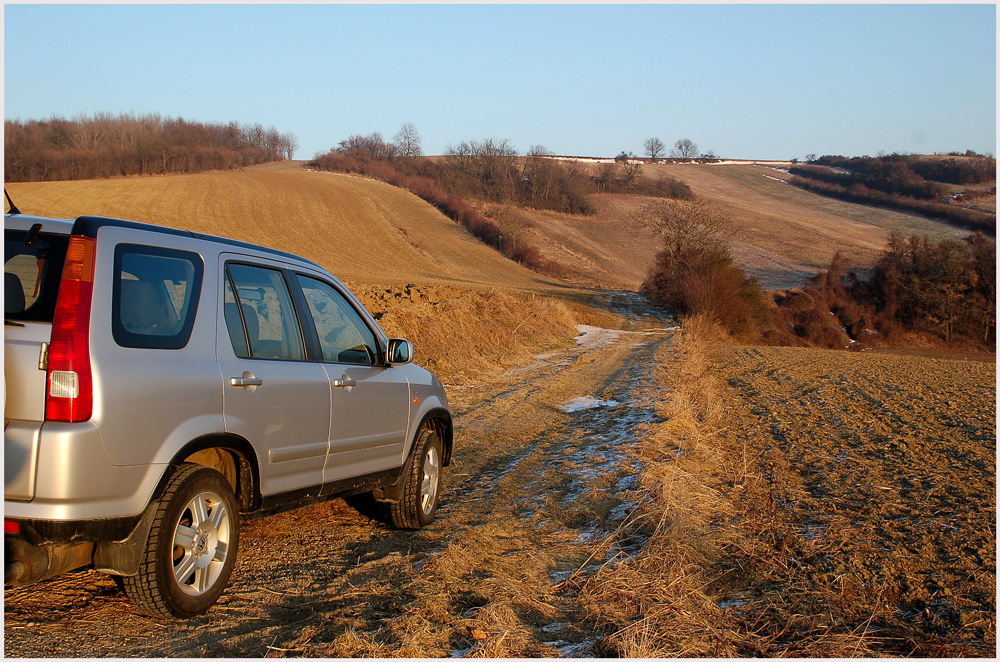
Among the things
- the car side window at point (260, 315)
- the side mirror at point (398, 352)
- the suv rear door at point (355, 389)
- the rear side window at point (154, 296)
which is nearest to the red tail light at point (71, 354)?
the rear side window at point (154, 296)

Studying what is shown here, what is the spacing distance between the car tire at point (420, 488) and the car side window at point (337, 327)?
841mm

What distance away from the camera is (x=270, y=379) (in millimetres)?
4078

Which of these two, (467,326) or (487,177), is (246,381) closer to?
(467,326)

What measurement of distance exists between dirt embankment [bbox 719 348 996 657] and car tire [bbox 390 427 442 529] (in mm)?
2339

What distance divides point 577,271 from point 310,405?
52.7 m

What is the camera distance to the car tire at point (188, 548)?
133 inches

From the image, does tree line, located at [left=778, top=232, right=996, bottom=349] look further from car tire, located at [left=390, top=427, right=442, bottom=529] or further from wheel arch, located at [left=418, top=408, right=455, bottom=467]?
car tire, located at [left=390, top=427, right=442, bottom=529]

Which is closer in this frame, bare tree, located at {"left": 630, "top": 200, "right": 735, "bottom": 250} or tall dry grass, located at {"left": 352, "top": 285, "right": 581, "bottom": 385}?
tall dry grass, located at {"left": 352, "top": 285, "right": 581, "bottom": 385}

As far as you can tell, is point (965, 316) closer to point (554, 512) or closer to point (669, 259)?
point (669, 259)

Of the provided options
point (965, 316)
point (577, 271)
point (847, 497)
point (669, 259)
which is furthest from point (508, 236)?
point (847, 497)

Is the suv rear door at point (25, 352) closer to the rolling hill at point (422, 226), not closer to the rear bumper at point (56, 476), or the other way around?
the rear bumper at point (56, 476)

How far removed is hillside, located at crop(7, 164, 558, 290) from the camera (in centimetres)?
4278

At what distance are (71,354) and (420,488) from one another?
286 centimetres

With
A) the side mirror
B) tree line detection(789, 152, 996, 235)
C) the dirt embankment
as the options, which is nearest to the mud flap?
the side mirror
